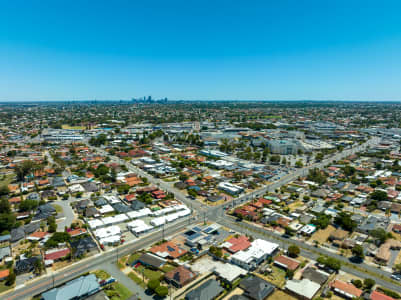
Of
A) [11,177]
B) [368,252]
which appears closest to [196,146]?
[11,177]

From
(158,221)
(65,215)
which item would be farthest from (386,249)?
(65,215)

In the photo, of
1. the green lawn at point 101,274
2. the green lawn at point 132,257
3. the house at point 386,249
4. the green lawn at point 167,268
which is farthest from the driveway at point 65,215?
the house at point 386,249

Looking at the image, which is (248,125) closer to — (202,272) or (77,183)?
(77,183)

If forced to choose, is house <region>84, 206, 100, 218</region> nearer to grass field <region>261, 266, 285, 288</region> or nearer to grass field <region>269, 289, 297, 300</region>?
grass field <region>261, 266, 285, 288</region>

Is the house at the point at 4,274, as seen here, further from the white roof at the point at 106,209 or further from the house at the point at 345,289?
the house at the point at 345,289

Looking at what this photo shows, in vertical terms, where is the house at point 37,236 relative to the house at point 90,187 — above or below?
below

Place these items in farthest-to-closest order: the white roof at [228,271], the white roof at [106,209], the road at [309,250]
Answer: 1. the white roof at [106,209]
2. the road at [309,250]
3. the white roof at [228,271]
